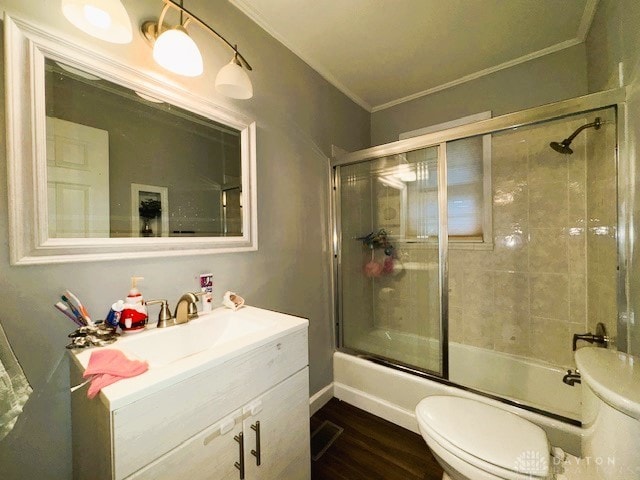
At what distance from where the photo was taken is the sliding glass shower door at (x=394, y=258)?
1.69 metres

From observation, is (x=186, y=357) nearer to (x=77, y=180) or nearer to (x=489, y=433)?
(x=77, y=180)

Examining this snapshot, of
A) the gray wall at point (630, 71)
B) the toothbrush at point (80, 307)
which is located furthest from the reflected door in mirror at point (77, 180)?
the gray wall at point (630, 71)

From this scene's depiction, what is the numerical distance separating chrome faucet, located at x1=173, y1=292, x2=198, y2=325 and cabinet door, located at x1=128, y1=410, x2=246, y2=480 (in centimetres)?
44

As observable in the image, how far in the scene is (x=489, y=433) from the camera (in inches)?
37.4

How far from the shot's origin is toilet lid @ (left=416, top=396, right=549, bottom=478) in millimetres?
829

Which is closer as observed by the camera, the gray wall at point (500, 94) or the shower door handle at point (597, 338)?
the shower door handle at point (597, 338)

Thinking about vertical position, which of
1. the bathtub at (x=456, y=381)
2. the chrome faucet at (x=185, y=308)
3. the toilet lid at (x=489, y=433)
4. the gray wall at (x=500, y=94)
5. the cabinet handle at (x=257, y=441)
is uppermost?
the gray wall at (x=500, y=94)

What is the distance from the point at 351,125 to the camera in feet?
7.16

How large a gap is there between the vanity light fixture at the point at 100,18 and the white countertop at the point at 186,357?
999mm

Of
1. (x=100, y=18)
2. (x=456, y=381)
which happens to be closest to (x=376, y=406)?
(x=456, y=381)

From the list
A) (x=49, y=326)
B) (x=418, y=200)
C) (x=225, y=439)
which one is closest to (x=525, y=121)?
(x=418, y=200)

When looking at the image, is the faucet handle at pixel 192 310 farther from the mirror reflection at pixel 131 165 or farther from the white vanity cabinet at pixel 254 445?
the white vanity cabinet at pixel 254 445

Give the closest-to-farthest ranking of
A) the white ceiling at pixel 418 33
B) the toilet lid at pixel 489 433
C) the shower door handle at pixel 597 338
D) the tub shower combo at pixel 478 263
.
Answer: the toilet lid at pixel 489 433
the shower door handle at pixel 597 338
the white ceiling at pixel 418 33
the tub shower combo at pixel 478 263

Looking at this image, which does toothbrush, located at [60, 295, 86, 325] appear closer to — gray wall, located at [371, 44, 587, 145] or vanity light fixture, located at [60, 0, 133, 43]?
vanity light fixture, located at [60, 0, 133, 43]
